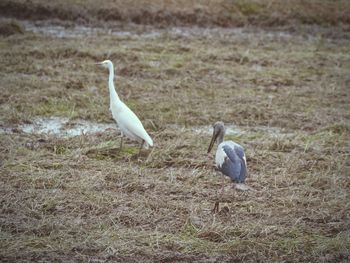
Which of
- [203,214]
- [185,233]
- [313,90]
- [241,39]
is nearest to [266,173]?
[203,214]

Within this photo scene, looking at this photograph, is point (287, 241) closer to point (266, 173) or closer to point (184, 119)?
point (266, 173)

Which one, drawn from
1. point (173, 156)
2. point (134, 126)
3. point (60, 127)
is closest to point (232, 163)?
point (173, 156)

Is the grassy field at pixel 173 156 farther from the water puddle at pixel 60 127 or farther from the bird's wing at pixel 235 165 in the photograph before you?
the bird's wing at pixel 235 165

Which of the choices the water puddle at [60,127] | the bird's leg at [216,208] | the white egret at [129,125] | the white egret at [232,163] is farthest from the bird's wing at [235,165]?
the water puddle at [60,127]

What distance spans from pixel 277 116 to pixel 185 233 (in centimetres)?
465

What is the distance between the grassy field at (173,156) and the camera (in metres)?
6.13

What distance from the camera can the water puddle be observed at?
935cm

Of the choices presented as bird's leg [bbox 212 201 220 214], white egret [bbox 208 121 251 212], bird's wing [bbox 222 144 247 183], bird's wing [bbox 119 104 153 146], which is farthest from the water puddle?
bird's leg [bbox 212 201 220 214]

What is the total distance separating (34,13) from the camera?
1798 cm

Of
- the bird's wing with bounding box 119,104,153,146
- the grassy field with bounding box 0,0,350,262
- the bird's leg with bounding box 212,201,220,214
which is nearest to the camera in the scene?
the grassy field with bounding box 0,0,350,262

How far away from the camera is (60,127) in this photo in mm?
9734

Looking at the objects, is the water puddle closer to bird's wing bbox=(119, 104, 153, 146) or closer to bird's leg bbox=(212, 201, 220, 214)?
bird's wing bbox=(119, 104, 153, 146)

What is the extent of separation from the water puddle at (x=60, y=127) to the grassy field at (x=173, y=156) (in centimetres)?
15

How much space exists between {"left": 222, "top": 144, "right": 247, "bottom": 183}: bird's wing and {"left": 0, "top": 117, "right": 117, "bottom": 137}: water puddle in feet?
9.09
